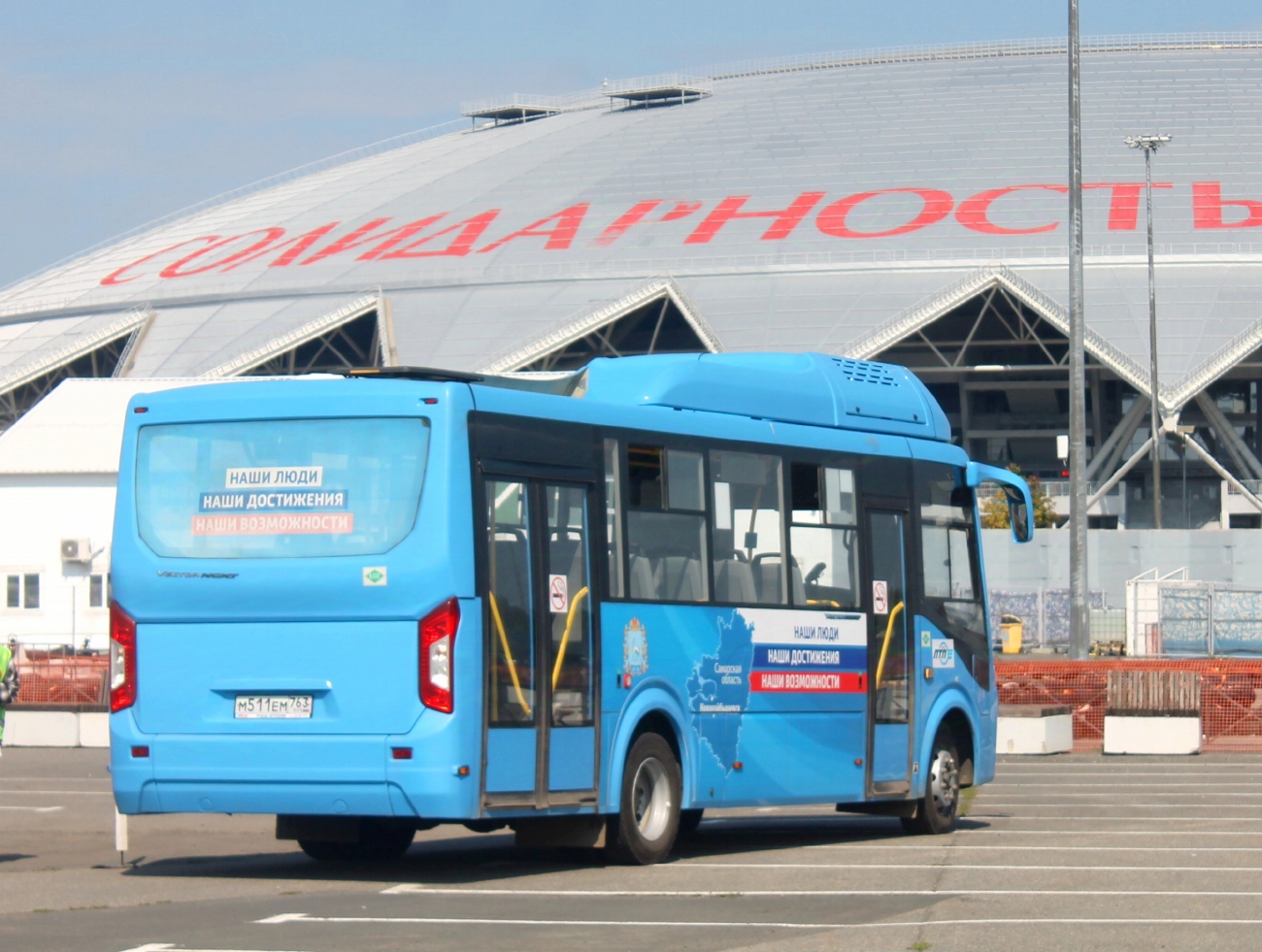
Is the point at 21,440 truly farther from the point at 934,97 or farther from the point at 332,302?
the point at 934,97

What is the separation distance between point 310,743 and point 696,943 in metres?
3.19

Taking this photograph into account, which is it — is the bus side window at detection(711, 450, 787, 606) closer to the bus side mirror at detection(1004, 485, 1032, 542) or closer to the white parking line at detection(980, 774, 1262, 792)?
the bus side mirror at detection(1004, 485, 1032, 542)

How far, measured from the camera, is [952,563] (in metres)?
16.7

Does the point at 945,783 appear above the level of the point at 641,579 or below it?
below

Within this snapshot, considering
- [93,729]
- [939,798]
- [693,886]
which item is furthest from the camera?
[93,729]

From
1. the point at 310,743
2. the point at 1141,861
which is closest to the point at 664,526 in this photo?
the point at 310,743

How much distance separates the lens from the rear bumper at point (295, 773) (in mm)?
11430

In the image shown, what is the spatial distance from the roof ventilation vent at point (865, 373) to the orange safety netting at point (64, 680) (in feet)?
55.3

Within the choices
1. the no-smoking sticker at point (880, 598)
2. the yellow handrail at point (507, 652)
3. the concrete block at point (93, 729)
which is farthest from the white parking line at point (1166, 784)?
the concrete block at point (93, 729)

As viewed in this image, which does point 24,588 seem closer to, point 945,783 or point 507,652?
point 945,783

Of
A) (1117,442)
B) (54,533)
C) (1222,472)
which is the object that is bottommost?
(54,533)

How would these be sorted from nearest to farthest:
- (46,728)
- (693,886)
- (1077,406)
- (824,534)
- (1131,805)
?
(693,886) → (824,534) → (1131,805) → (46,728) → (1077,406)

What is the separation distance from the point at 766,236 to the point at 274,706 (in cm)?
4815

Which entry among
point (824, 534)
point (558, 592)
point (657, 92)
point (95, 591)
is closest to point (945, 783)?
point (824, 534)
